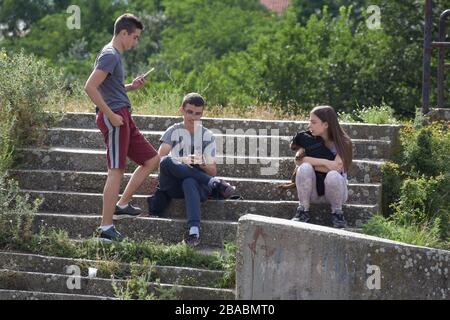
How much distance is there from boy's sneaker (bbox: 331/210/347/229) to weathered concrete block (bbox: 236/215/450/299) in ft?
3.77

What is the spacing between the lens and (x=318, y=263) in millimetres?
8070

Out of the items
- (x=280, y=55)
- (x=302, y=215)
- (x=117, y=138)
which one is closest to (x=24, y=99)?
(x=117, y=138)

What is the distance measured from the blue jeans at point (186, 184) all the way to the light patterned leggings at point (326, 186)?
84 centimetres

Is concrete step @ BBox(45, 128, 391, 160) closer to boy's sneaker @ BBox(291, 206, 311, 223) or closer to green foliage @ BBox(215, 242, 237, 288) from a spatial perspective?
boy's sneaker @ BBox(291, 206, 311, 223)

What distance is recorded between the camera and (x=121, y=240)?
9.35 meters

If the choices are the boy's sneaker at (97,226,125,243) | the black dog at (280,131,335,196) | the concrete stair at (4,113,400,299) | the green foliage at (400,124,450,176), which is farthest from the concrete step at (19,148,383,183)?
the boy's sneaker at (97,226,125,243)

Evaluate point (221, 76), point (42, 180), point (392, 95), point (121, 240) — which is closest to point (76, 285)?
point (121, 240)

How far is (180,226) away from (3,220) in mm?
1518

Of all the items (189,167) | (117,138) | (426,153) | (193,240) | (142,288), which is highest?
(117,138)

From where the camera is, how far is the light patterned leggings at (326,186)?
936 cm

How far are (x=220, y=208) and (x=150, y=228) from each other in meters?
0.65

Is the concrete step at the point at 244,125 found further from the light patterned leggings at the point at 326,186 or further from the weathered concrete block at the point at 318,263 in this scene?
the weathered concrete block at the point at 318,263

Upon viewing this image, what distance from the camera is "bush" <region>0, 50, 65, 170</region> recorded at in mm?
10812

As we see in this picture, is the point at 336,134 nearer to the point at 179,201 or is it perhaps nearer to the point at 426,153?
the point at 426,153
